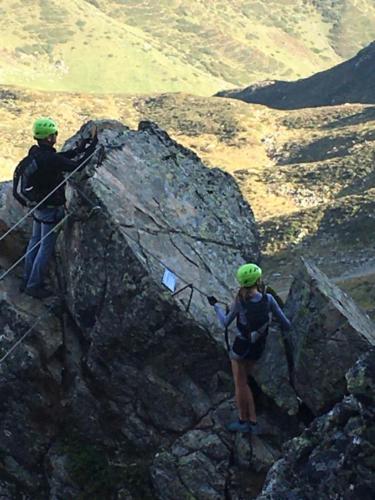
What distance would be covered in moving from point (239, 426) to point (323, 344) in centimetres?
229

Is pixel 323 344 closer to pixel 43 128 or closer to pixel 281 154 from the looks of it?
pixel 43 128

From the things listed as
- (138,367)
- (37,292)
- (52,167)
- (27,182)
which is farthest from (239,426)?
(27,182)

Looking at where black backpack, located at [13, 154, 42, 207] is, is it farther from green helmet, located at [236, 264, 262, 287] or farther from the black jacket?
green helmet, located at [236, 264, 262, 287]

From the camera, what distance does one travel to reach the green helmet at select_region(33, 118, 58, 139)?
15133 mm

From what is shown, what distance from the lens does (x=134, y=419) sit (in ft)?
49.0

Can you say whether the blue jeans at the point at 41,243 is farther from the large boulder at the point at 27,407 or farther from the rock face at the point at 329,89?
the rock face at the point at 329,89

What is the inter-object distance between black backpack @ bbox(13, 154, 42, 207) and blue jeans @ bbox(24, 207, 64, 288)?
0.32 metres

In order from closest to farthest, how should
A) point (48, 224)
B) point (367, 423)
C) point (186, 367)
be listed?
point (367, 423) < point (186, 367) < point (48, 224)

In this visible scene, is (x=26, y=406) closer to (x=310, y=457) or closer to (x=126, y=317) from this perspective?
(x=126, y=317)

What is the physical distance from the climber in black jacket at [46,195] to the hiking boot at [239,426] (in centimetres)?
539

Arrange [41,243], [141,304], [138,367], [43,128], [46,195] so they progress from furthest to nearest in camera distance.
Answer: [41,243]
[46,195]
[43,128]
[138,367]
[141,304]

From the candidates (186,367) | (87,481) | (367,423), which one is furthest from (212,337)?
(367,423)

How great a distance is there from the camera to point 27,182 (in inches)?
624

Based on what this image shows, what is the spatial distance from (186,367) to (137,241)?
293 cm
